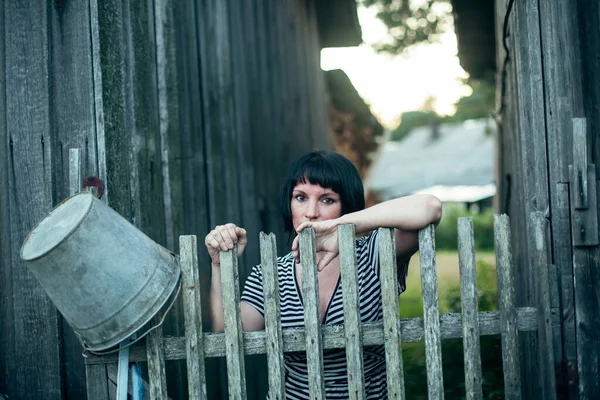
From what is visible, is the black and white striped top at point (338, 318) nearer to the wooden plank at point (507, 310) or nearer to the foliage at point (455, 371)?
the wooden plank at point (507, 310)

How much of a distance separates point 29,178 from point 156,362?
40.5 inches

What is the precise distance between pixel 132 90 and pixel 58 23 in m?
0.45

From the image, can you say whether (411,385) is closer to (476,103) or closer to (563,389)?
(563,389)

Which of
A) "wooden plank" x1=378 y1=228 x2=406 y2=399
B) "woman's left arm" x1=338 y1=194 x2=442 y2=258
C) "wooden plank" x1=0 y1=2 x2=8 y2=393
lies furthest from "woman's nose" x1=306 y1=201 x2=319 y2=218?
"wooden plank" x1=0 y1=2 x2=8 y2=393

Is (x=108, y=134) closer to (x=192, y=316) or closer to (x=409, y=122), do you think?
(x=192, y=316)

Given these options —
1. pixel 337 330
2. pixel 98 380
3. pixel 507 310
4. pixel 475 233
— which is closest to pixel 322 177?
pixel 337 330

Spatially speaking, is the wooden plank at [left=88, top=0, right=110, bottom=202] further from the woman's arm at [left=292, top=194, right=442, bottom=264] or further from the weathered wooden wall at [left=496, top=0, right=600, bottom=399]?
the weathered wooden wall at [left=496, top=0, right=600, bottom=399]

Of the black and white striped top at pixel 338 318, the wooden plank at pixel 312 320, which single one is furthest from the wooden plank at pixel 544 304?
the wooden plank at pixel 312 320

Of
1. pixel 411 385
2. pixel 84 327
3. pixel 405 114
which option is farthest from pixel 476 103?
pixel 405 114

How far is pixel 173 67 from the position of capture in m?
3.69

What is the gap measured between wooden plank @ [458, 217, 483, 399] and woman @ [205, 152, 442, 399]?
0.13 meters

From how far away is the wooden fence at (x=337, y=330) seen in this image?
2455 millimetres

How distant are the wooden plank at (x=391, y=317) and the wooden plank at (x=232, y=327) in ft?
1.81

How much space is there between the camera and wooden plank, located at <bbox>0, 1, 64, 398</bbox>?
280 centimetres
